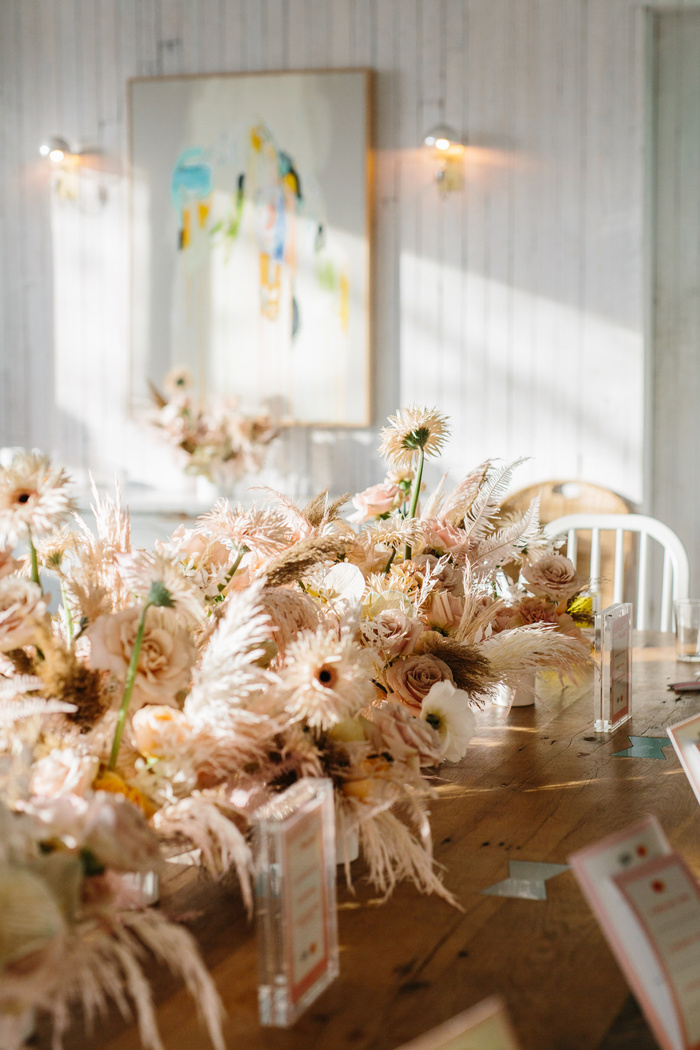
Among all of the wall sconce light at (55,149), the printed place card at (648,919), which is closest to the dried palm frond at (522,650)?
the printed place card at (648,919)

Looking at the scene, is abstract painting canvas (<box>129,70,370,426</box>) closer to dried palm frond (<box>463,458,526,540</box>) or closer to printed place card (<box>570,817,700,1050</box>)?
dried palm frond (<box>463,458,526,540</box>)

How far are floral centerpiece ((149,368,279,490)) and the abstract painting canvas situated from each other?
0.35 feet

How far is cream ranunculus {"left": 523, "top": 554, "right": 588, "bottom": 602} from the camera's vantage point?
1528 millimetres

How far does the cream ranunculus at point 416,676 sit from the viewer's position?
46.6 inches

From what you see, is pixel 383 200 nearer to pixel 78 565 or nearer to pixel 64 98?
pixel 64 98

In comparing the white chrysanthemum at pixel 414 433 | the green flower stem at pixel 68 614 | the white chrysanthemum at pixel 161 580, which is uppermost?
the white chrysanthemum at pixel 414 433

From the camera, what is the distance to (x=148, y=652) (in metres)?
0.83

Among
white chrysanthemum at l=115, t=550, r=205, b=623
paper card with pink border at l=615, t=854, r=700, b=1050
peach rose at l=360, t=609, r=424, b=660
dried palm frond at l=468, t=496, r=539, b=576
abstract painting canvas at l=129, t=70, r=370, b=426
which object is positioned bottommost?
paper card with pink border at l=615, t=854, r=700, b=1050

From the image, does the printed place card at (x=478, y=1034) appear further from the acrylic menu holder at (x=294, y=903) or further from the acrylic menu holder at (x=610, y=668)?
the acrylic menu holder at (x=610, y=668)

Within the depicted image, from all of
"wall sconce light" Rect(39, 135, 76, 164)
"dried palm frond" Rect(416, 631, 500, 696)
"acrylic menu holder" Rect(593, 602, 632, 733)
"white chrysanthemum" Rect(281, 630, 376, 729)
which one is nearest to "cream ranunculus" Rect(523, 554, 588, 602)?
"acrylic menu holder" Rect(593, 602, 632, 733)

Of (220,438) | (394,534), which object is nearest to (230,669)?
(394,534)

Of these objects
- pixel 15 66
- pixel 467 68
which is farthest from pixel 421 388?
pixel 15 66

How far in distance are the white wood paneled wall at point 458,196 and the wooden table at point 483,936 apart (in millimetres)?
2289

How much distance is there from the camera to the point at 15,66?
3.87m
